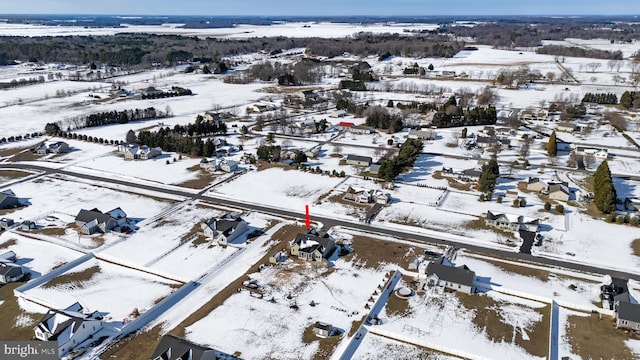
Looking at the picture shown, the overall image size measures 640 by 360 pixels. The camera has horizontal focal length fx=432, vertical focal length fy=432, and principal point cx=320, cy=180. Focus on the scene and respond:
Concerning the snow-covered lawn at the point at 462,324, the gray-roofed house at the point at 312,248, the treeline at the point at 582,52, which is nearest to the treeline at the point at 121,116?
the gray-roofed house at the point at 312,248

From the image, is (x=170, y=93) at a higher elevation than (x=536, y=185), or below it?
higher

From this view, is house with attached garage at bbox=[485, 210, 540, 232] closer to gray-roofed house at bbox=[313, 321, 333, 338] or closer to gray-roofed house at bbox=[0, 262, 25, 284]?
gray-roofed house at bbox=[313, 321, 333, 338]

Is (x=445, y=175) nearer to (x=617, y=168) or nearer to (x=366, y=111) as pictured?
(x=617, y=168)

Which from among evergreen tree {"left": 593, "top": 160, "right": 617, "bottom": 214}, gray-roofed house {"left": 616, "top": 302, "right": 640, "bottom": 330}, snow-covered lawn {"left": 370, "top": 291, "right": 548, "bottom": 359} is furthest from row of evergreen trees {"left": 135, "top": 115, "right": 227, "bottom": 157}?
gray-roofed house {"left": 616, "top": 302, "right": 640, "bottom": 330}

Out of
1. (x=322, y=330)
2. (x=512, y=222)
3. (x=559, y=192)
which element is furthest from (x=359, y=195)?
(x=559, y=192)

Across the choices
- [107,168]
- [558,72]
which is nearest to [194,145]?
[107,168]

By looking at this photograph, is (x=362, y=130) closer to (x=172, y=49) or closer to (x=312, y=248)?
(x=312, y=248)
